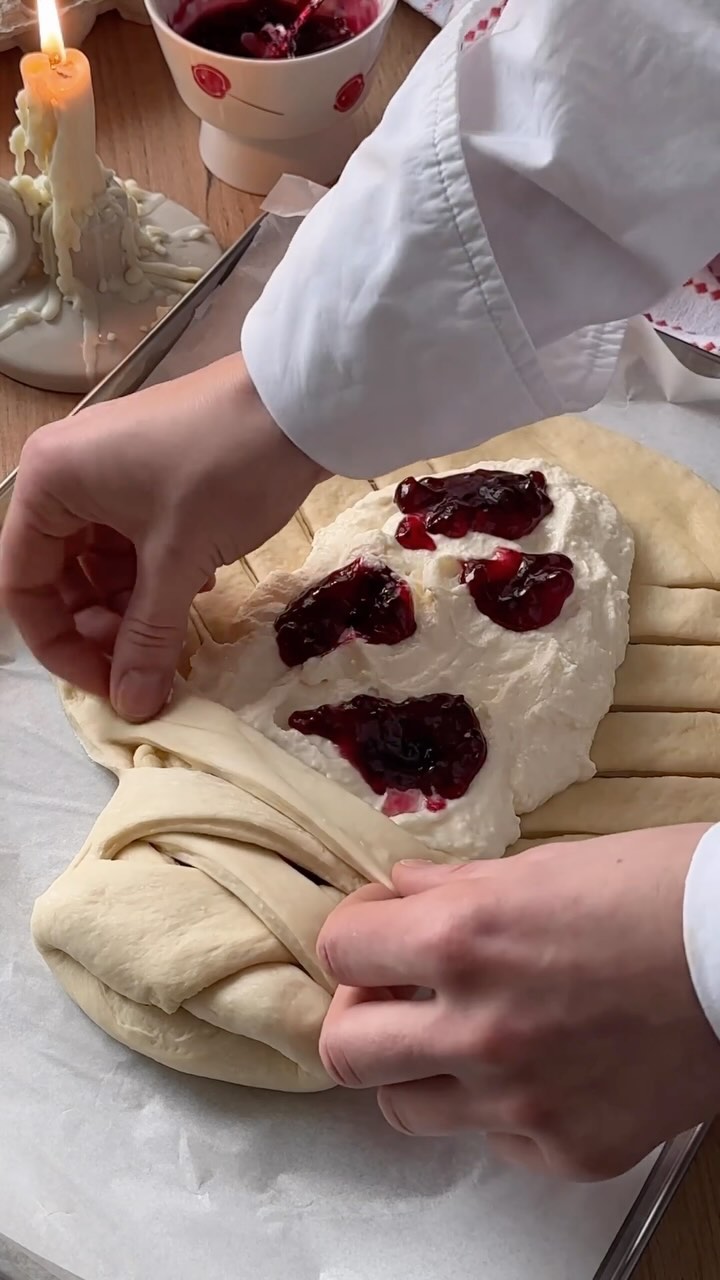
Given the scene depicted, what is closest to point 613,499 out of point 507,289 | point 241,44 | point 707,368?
point 707,368

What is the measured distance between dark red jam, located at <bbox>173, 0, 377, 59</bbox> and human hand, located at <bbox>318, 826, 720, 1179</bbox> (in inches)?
42.7

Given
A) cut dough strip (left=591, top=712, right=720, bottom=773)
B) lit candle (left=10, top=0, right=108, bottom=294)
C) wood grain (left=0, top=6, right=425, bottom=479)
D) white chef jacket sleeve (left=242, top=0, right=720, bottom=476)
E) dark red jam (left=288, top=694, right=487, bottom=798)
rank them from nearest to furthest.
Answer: white chef jacket sleeve (left=242, top=0, right=720, bottom=476), dark red jam (left=288, top=694, right=487, bottom=798), cut dough strip (left=591, top=712, right=720, bottom=773), lit candle (left=10, top=0, right=108, bottom=294), wood grain (left=0, top=6, right=425, bottom=479)

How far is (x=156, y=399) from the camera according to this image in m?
0.95

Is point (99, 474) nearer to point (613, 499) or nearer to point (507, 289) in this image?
point (507, 289)

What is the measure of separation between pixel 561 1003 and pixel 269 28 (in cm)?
123

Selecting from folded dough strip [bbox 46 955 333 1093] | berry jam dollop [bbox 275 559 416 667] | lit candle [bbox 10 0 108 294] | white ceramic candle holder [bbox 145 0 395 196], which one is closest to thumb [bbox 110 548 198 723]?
berry jam dollop [bbox 275 559 416 667]

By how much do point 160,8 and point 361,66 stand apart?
0.26m

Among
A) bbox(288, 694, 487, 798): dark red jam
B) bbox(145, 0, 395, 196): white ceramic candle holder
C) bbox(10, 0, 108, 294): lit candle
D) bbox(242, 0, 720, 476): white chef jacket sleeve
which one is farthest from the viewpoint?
bbox(145, 0, 395, 196): white ceramic candle holder

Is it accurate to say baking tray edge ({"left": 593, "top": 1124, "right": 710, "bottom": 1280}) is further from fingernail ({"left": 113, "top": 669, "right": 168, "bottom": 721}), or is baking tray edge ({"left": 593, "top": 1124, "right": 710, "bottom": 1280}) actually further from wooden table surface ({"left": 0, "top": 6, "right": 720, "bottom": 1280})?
wooden table surface ({"left": 0, "top": 6, "right": 720, "bottom": 1280})

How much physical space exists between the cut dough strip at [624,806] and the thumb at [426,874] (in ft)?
0.62

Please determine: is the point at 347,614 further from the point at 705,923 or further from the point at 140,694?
the point at 705,923

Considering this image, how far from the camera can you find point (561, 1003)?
781mm

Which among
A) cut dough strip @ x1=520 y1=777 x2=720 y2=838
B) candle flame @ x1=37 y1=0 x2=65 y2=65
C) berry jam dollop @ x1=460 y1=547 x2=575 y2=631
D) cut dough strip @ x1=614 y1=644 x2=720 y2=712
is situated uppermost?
candle flame @ x1=37 y1=0 x2=65 y2=65

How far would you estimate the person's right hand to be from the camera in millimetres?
913
